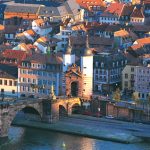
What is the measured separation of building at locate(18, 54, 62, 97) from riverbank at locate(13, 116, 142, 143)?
20.6ft

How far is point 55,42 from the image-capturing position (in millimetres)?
109438

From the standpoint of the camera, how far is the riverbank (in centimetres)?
8325

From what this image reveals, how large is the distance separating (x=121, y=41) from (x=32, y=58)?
15909 mm

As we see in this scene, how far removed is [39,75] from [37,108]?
6967 millimetres

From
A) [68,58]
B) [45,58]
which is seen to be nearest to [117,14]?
[45,58]

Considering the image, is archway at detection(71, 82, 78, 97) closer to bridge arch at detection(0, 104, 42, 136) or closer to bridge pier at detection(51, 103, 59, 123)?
bridge pier at detection(51, 103, 59, 123)

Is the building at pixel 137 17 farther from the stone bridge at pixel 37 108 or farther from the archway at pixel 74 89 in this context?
the stone bridge at pixel 37 108

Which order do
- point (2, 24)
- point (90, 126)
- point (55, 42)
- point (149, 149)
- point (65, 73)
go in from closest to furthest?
point (149, 149) → point (90, 126) → point (65, 73) → point (55, 42) → point (2, 24)

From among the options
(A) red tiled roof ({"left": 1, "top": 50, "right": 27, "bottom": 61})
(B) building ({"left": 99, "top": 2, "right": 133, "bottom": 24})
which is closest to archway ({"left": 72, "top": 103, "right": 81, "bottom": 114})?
(A) red tiled roof ({"left": 1, "top": 50, "right": 27, "bottom": 61})

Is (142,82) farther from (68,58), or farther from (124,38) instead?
(124,38)

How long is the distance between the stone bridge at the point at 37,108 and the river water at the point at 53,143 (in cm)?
120

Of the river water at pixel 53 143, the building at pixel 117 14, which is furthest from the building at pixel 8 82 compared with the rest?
the building at pixel 117 14

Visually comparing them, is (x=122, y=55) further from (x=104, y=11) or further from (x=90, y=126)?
(x=104, y=11)

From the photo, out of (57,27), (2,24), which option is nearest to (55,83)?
(57,27)
